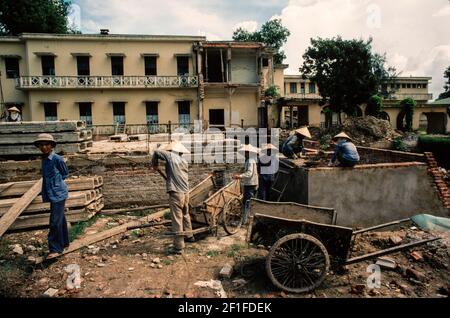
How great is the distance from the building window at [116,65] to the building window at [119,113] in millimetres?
2347

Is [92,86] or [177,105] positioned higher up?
[92,86]

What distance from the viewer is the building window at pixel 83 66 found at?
2187 cm

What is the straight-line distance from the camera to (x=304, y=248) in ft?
13.5

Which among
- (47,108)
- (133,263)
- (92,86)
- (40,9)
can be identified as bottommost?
(133,263)

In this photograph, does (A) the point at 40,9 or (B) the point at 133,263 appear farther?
(A) the point at 40,9

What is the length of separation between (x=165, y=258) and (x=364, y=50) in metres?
23.9

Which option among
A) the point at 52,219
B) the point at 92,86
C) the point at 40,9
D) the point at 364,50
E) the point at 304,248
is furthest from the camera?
the point at 40,9

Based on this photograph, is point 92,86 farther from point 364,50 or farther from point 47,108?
point 364,50

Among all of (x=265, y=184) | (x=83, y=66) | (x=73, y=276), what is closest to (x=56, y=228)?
(x=73, y=276)

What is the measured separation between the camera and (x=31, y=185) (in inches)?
265

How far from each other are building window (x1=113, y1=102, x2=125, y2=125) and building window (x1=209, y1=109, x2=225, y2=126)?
21.8 ft

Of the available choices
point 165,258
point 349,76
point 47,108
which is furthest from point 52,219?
point 349,76

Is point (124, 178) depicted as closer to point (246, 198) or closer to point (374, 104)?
point (246, 198)

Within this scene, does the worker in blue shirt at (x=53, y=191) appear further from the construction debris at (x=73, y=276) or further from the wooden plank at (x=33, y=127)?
the wooden plank at (x=33, y=127)
